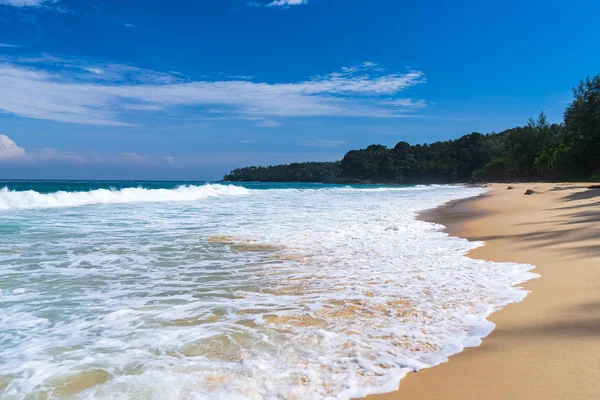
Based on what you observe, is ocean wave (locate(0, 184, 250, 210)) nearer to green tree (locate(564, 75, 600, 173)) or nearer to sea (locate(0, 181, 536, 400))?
sea (locate(0, 181, 536, 400))

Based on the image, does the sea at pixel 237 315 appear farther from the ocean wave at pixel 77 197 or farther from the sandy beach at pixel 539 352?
the ocean wave at pixel 77 197

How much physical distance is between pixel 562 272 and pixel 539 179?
6631cm

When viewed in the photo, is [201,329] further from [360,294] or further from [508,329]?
[508,329]

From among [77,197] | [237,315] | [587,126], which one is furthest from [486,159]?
[237,315]

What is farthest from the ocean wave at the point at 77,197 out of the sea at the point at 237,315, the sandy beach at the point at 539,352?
the sandy beach at the point at 539,352

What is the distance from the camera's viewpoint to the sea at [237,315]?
9.05 feet

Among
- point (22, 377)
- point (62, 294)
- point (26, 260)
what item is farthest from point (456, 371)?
point (26, 260)

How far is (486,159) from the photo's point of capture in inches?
4149

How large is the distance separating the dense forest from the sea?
48975 mm

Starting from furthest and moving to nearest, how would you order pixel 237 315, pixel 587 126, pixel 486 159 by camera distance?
pixel 486 159
pixel 587 126
pixel 237 315

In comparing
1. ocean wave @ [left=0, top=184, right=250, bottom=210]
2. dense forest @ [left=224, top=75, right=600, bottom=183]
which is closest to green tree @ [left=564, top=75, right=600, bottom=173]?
dense forest @ [left=224, top=75, right=600, bottom=183]

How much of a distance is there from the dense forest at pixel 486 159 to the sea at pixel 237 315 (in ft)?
161

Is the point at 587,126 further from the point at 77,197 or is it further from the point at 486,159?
the point at 486,159

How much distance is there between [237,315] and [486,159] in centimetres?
11371
